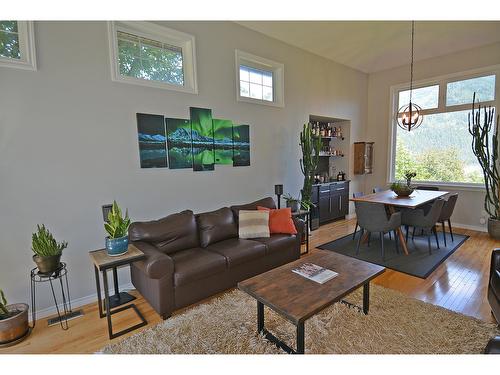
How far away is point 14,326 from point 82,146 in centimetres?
168

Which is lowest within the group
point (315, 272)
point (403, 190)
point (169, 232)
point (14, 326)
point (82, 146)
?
point (14, 326)

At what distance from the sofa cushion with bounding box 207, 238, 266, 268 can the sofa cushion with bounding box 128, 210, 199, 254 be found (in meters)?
0.28

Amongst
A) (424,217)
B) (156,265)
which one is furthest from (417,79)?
(156,265)

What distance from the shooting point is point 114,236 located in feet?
7.69

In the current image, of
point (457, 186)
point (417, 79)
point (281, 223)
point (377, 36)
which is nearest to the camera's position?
point (281, 223)

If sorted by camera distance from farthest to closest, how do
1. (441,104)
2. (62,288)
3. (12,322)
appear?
(441,104) → (62,288) → (12,322)

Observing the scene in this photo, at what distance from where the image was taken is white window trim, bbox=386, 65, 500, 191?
4.77 metres

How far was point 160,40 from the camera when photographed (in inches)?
129

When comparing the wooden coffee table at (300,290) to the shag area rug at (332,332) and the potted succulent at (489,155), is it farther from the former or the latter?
the potted succulent at (489,155)

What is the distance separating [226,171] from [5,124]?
2486 millimetres

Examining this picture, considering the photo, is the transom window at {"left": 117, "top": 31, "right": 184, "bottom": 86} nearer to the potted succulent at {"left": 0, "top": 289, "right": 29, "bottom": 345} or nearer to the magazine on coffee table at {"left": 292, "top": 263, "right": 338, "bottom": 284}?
the potted succulent at {"left": 0, "top": 289, "right": 29, "bottom": 345}

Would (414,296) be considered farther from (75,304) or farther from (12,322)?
(12,322)
